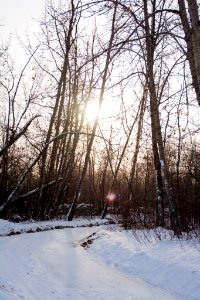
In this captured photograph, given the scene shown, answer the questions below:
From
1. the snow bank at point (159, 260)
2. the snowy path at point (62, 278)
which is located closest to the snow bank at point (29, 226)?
the snowy path at point (62, 278)

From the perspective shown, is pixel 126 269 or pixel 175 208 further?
pixel 175 208

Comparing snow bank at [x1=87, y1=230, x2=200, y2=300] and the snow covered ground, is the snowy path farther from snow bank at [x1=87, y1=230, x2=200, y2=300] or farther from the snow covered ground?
snow bank at [x1=87, y1=230, x2=200, y2=300]

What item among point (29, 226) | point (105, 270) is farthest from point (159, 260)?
point (29, 226)

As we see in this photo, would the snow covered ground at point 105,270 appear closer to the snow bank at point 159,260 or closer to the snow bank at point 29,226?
the snow bank at point 159,260

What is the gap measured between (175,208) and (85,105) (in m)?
15.7

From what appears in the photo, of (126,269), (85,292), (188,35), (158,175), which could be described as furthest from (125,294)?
(158,175)

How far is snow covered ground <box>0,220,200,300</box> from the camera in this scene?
21.9 feet

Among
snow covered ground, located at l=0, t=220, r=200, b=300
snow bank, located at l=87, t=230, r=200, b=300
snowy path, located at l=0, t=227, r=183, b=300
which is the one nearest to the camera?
snowy path, located at l=0, t=227, r=183, b=300

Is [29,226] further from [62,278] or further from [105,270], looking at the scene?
[62,278]

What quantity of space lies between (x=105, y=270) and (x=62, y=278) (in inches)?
54.3

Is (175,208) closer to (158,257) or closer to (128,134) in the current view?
(158,257)

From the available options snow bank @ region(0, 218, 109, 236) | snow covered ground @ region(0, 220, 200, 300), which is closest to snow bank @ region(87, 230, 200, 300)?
snow covered ground @ region(0, 220, 200, 300)

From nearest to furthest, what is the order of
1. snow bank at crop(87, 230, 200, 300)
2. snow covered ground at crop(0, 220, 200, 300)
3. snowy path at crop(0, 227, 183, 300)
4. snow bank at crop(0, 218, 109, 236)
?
1. snowy path at crop(0, 227, 183, 300)
2. snow covered ground at crop(0, 220, 200, 300)
3. snow bank at crop(87, 230, 200, 300)
4. snow bank at crop(0, 218, 109, 236)

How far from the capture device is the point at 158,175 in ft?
48.0
